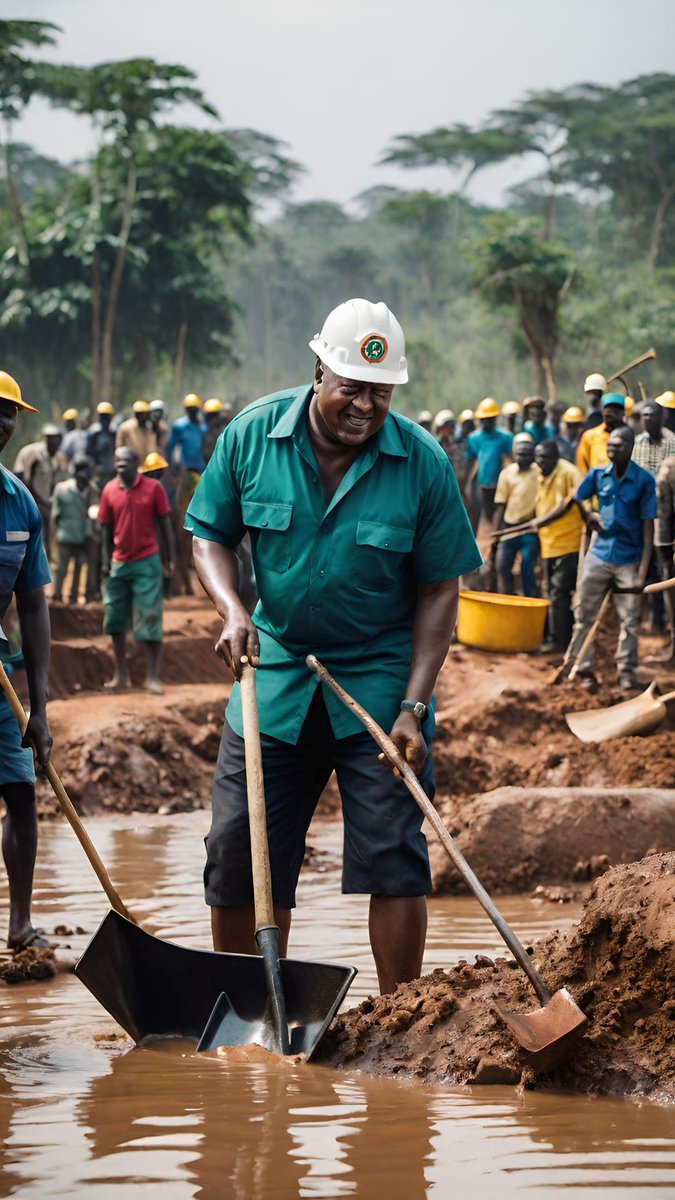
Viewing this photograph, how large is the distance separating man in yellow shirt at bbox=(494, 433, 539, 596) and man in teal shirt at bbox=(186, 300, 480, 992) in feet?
30.4

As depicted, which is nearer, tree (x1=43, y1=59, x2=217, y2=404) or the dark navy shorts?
the dark navy shorts

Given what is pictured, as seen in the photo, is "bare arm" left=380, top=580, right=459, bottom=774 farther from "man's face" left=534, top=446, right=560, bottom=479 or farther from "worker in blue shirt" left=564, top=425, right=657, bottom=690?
"man's face" left=534, top=446, right=560, bottom=479

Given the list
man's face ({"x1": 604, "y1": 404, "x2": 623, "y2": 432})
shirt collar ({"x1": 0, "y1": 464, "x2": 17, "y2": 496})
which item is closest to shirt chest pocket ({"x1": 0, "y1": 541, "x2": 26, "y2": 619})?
shirt collar ({"x1": 0, "y1": 464, "x2": 17, "y2": 496})

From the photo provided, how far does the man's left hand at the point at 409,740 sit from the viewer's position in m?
4.02

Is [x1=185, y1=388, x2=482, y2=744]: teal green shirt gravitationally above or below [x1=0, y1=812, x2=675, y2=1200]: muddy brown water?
above

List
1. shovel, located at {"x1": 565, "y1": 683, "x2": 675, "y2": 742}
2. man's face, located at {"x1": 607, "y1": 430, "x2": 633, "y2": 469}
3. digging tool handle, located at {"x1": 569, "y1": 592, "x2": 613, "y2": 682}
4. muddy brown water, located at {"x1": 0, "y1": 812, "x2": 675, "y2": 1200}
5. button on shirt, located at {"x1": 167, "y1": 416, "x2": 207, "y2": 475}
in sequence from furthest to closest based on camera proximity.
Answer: button on shirt, located at {"x1": 167, "y1": 416, "x2": 207, "y2": 475} → digging tool handle, located at {"x1": 569, "y1": 592, "x2": 613, "y2": 682} → man's face, located at {"x1": 607, "y1": 430, "x2": 633, "y2": 469} → shovel, located at {"x1": 565, "y1": 683, "x2": 675, "y2": 742} → muddy brown water, located at {"x1": 0, "y1": 812, "x2": 675, "y2": 1200}

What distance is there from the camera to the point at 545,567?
12836 mm

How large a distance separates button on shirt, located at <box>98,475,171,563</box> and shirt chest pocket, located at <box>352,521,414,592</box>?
7660 mm

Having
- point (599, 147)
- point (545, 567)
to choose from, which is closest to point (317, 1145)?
point (545, 567)

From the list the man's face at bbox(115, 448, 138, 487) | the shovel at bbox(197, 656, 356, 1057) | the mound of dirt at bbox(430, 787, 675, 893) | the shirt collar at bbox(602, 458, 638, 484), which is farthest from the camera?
the man's face at bbox(115, 448, 138, 487)

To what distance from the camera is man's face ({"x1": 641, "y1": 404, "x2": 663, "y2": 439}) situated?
11.9m

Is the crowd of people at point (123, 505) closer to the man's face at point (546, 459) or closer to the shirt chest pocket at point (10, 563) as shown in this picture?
the man's face at point (546, 459)

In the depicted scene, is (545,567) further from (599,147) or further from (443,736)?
(599,147)

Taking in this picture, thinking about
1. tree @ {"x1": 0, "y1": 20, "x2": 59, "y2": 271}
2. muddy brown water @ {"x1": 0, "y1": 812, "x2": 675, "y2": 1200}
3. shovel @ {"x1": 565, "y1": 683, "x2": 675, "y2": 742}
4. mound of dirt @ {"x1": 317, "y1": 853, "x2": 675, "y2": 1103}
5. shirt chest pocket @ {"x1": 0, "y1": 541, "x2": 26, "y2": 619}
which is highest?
tree @ {"x1": 0, "y1": 20, "x2": 59, "y2": 271}
